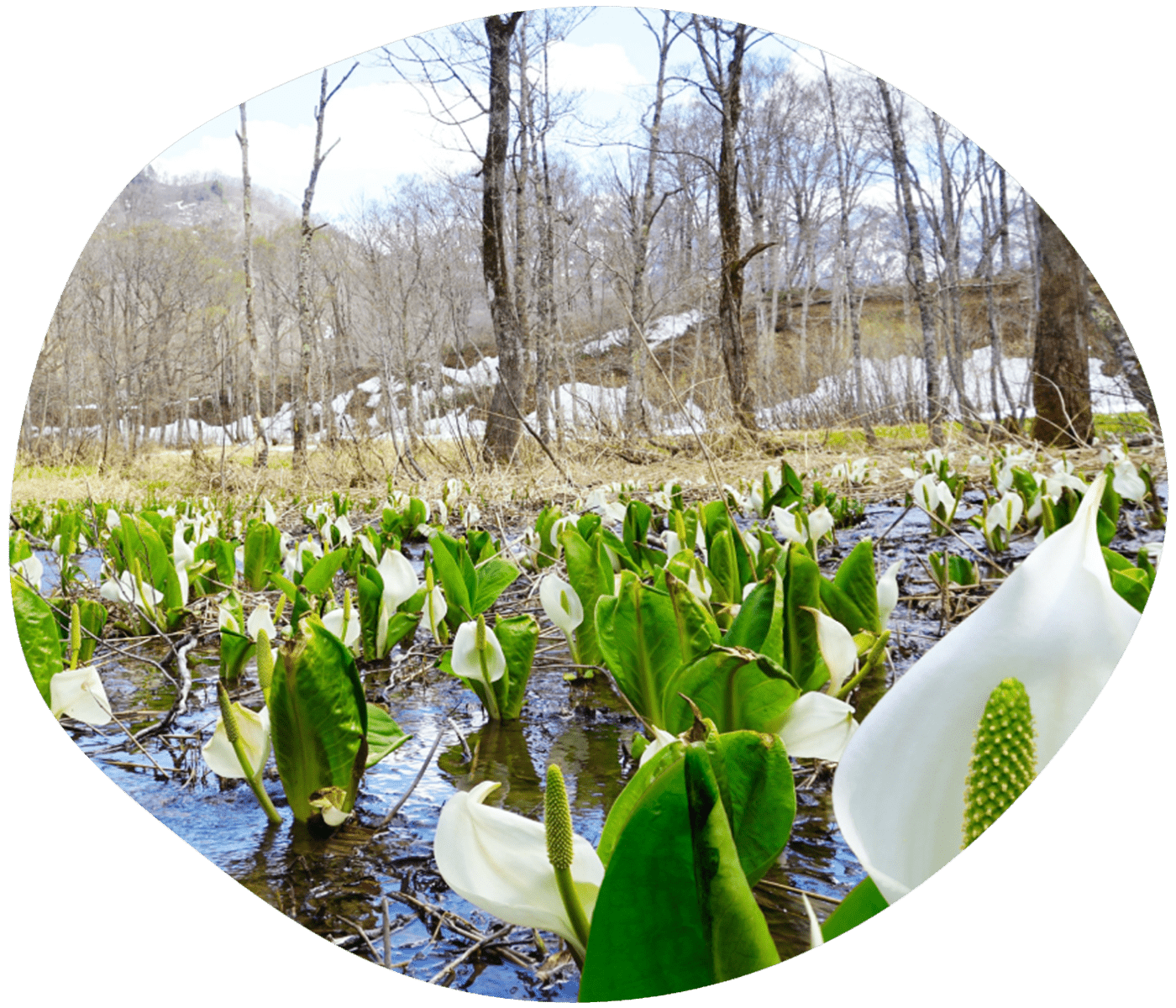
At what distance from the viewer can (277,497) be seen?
3.87 feet

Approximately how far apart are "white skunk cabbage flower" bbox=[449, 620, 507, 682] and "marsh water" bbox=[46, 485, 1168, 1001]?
0.05m

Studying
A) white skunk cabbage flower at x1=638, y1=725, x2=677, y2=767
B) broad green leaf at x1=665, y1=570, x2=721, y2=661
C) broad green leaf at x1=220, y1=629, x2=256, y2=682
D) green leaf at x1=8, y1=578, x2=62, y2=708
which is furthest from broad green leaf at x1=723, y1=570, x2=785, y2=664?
green leaf at x1=8, y1=578, x2=62, y2=708

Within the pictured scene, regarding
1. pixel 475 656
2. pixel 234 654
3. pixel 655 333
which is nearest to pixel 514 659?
pixel 475 656

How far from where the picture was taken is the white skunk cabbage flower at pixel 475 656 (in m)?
0.63

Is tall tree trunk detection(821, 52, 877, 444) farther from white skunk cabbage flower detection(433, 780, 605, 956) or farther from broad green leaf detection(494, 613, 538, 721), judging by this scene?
white skunk cabbage flower detection(433, 780, 605, 956)

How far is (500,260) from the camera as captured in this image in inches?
36.0

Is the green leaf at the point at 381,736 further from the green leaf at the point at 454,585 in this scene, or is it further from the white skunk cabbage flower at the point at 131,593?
the white skunk cabbage flower at the point at 131,593

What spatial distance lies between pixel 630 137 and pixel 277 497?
0.69 metres

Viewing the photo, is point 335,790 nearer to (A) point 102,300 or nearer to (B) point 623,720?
(B) point 623,720

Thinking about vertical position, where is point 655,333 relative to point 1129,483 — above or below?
above

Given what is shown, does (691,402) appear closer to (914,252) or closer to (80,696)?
(914,252)

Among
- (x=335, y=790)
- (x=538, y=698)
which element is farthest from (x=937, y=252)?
(x=335, y=790)

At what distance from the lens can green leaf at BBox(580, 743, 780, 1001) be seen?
1.16 ft

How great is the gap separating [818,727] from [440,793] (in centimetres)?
27
